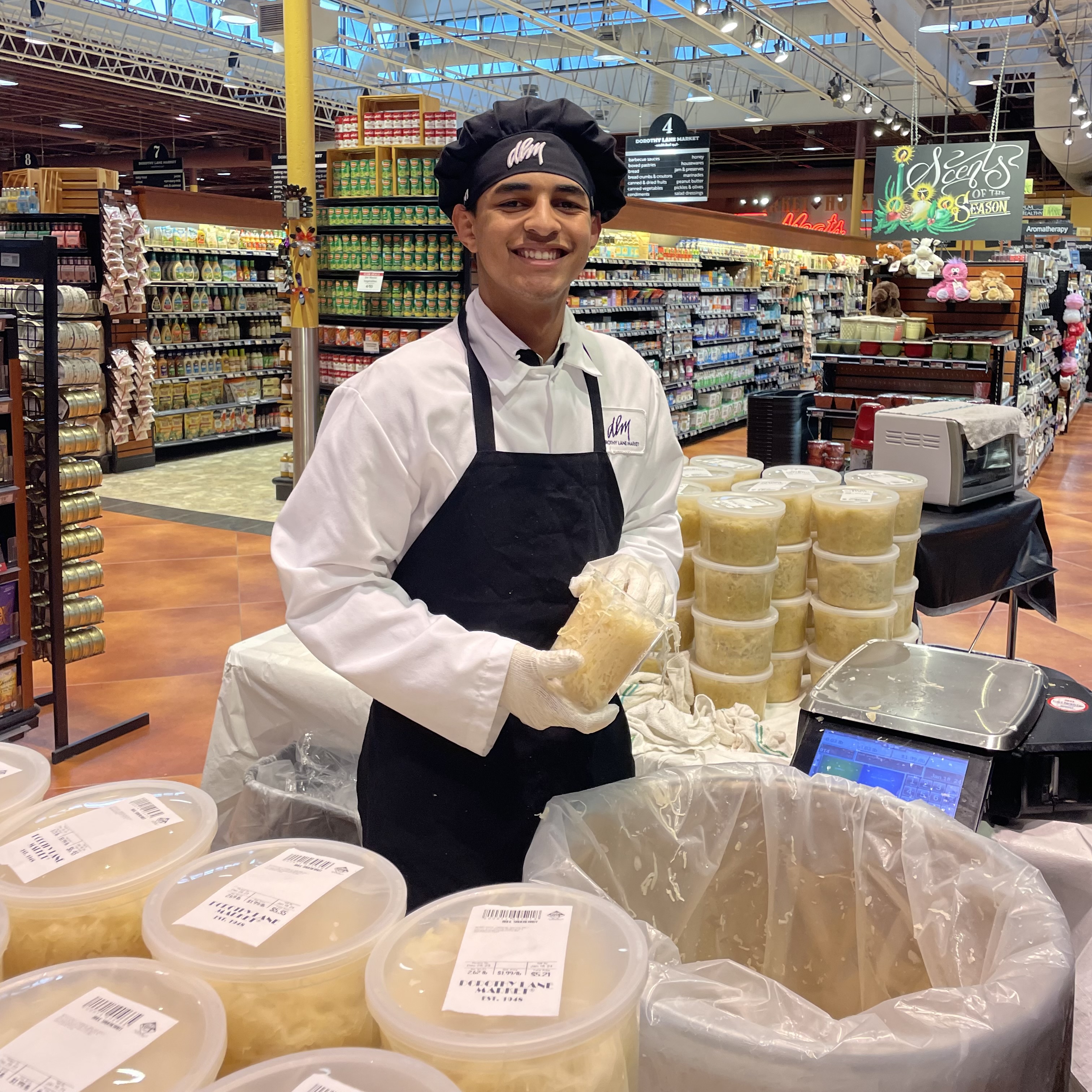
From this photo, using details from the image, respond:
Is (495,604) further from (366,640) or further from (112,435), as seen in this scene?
(112,435)

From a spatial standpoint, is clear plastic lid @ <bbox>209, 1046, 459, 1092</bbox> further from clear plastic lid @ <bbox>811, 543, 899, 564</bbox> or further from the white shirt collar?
clear plastic lid @ <bbox>811, 543, 899, 564</bbox>

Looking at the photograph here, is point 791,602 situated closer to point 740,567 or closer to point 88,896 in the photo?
point 740,567

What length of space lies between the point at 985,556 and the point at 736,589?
1532 millimetres

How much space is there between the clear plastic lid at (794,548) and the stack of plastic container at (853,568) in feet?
0.09

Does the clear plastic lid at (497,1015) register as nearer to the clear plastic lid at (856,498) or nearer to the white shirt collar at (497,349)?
the white shirt collar at (497,349)

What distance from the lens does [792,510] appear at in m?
2.45

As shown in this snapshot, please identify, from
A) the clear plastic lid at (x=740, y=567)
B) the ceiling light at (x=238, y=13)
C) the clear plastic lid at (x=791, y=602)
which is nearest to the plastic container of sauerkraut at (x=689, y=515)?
the clear plastic lid at (x=740, y=567)

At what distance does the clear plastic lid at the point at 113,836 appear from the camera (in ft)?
2.85

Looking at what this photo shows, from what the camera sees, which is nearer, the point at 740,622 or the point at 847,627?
the point at 740,622

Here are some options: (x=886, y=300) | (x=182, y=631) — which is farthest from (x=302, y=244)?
(x=886, y=300)

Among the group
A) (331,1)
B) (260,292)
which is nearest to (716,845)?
(260,292)

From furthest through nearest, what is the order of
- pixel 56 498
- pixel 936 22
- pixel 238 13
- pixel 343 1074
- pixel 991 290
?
pixel 936 22 < pixel 238 13 < pixel 991 290 < pixel 56 498 < pixel 343 1074

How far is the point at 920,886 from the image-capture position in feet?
4.13

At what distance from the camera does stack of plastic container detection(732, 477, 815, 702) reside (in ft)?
8.06
